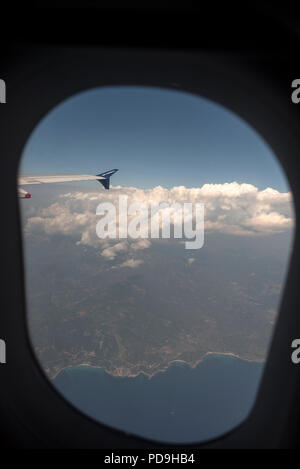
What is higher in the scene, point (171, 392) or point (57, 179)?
point (57, 179)

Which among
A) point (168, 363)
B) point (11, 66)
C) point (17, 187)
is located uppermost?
point (11, 66)

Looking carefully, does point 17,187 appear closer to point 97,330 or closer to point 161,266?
point 97,330

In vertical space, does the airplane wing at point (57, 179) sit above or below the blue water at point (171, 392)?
above

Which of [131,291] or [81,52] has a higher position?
[81,52]

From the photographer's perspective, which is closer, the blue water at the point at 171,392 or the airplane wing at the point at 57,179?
the airplane wing at the point at 57,179

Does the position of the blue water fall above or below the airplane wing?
below

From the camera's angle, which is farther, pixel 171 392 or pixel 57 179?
pixel 171 392

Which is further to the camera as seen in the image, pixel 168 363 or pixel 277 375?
pixel 168 363

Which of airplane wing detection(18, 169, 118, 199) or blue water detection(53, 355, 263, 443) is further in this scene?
blue water detection(53, 355, 263, 443)
